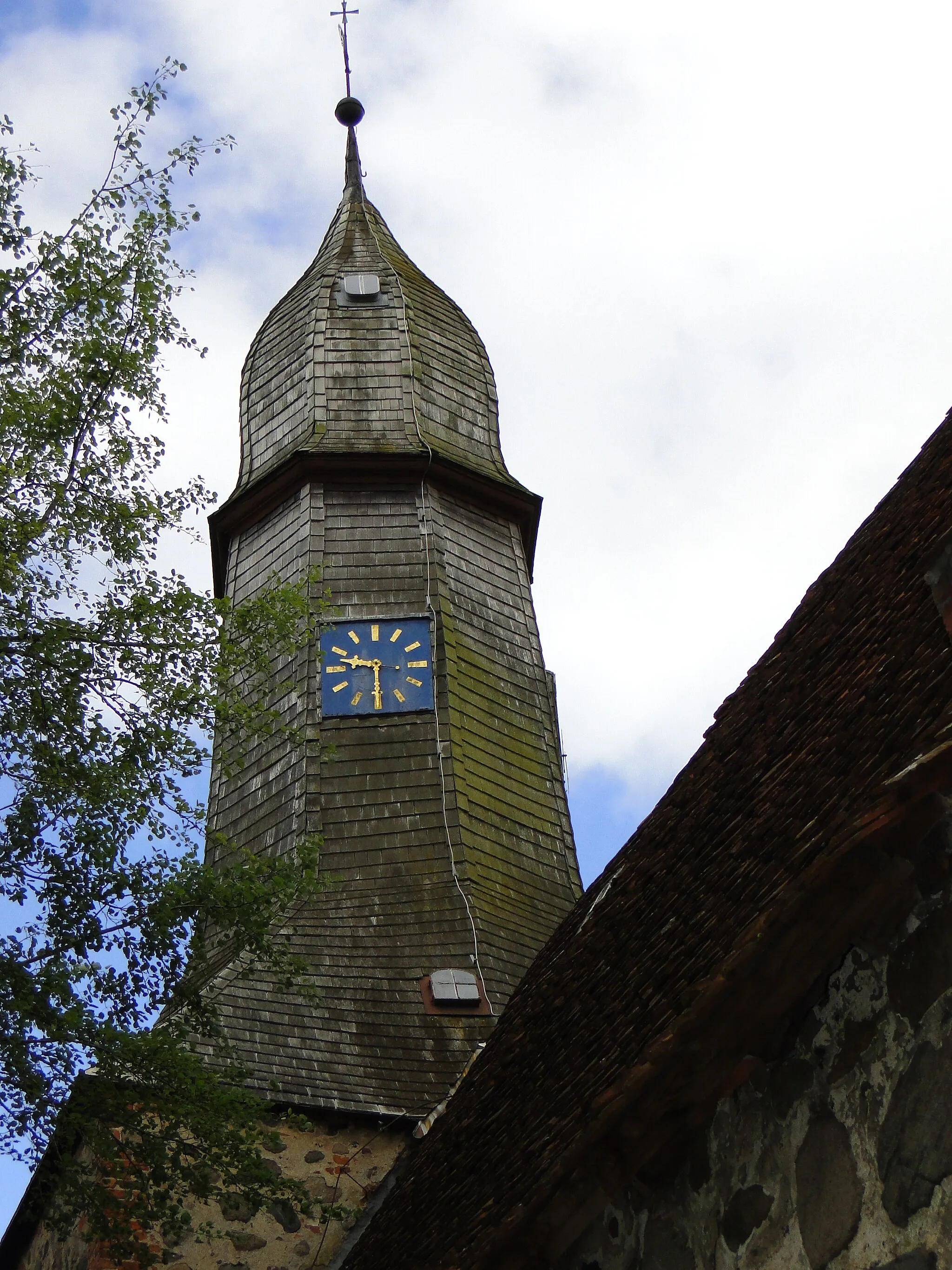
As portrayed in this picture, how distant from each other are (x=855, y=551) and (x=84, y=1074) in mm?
4092

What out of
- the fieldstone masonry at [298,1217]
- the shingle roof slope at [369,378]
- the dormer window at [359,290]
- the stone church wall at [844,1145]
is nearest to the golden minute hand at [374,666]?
the shingle roof slope at [369,378]

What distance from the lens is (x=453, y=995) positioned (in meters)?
11.2

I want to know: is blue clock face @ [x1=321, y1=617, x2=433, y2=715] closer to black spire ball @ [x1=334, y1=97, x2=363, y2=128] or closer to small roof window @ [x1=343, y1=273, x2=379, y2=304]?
small roof window @ [x1=343, y1=273, x2=379, y2=304]

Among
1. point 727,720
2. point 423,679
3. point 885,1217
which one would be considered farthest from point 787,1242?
point 423,679

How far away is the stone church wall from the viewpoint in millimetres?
4312

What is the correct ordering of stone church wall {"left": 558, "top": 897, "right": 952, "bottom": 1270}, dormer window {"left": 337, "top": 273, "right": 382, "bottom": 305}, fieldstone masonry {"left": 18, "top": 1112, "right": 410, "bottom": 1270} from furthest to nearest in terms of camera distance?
dormer window {"left": 337, "top": 273, "right": 382, "bottom": 305}
fieldstone masonry {"left": 18, "top": 1112, "right": 410, "bottom": 1270}
stone church wall {"left": 558, "top": 897, "right": 952, "bottom": 1270}

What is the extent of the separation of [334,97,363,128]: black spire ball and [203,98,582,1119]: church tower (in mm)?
4911

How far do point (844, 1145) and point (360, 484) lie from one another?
11.0 m

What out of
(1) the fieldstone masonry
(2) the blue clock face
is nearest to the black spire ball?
(2) the blue clock face

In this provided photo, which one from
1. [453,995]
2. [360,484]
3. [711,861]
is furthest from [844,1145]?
[360,484]

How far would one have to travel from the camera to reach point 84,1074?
7.48m

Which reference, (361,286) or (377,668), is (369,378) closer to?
(361,286)

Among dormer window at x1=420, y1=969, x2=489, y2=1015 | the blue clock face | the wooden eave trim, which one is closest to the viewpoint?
dormer window at x1=420, y1=969, x2=489, y2=1015

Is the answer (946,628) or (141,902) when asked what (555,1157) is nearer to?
(946,628)
